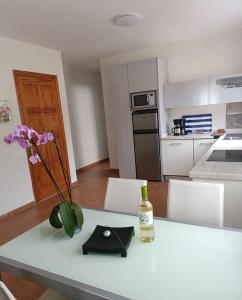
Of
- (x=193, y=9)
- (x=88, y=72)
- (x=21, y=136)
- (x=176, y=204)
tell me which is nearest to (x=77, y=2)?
(x=193, y=9)

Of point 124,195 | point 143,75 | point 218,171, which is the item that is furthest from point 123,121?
point 218,171

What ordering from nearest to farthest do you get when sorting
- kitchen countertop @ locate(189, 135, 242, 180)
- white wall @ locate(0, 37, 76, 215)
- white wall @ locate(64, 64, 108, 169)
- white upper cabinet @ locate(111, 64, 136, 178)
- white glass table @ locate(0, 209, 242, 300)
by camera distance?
1. white glass table @ locate(0, 209, 242, 300)
2. kitchen countertop @ locate(189, 135, 242, 180)
3. white wall @ locate(0, 37, 76, 215)
4. white upper cabinet @ locate(111, 64, 136, 178)
5. white wall @ locate(64, 64, 108, 169)

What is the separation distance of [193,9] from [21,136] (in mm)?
2776

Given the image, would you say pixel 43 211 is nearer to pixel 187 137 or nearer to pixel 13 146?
pixel 13 146

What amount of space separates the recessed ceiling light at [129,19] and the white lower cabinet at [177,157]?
6.50ft

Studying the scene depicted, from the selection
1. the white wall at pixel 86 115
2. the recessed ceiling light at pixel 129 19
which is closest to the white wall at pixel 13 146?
the recessed ceiling light at pixel 129 19

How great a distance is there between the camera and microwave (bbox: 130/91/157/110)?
4.13 metres

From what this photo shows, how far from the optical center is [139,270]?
38.0 inches

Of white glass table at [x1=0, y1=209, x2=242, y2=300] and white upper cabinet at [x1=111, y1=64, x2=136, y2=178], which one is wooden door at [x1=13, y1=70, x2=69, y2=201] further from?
white glass table at [x1=0, y1=209, x2=242, y2=300]

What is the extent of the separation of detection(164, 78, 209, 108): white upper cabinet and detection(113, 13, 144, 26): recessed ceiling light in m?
1.39

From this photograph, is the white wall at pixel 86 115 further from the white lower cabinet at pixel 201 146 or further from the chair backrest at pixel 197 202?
the chair backrest at pixel 197 202

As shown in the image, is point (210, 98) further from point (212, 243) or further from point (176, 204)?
point (212, 243)

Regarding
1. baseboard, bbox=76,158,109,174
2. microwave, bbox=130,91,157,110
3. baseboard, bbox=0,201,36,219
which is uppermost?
microwave, bbox=130,91,157,110

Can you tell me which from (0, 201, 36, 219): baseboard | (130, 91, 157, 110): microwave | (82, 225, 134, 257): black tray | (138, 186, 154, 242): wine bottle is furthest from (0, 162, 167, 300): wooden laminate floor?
(130, 91, 157, 110): microwave
